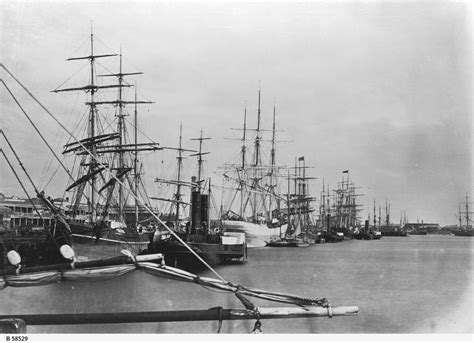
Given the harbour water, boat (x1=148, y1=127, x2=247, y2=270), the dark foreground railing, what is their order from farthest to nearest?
boat (x1=148, y1=127, x2=247, y2=270)
the harbour water
the dark foreground railing

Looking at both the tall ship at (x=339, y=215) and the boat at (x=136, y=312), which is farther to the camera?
the tall ship at (x=339, y=215)

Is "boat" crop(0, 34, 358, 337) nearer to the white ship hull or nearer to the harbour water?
the harbour water

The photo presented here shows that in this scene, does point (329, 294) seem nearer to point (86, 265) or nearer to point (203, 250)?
point (203, 250)

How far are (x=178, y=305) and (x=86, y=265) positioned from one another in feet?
49.4

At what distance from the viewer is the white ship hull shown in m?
67.5

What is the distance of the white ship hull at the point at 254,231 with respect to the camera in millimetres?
67500

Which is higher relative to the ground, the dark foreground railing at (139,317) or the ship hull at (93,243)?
the dark foreground railing at (139,317)

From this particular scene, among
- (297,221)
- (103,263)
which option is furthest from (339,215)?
(103,263)

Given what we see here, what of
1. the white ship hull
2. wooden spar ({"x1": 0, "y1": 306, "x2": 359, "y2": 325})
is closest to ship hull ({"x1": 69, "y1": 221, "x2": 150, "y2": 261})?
wooden spar ({"x1": 0, "y1": 306, "x2": 359, "y2": 325})

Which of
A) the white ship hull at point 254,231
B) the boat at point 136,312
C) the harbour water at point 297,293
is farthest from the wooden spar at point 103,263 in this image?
the white ship hull at point 254,231

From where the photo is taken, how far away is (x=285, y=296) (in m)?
8.25

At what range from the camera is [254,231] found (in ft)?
246

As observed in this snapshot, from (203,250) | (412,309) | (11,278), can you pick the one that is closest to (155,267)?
(11,278)

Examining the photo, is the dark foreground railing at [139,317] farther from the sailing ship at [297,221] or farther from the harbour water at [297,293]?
the sailing ship at [297,221]
